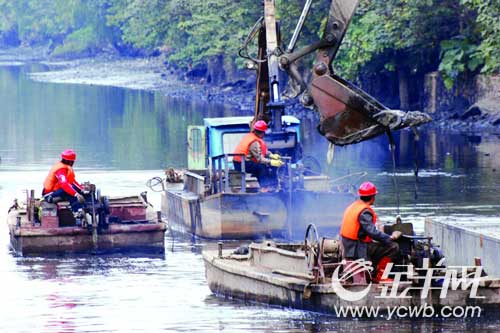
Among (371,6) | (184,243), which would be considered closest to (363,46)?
(371,6)

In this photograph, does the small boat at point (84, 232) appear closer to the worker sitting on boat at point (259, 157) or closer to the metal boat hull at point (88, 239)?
the metal boat hull at point (88, 239)

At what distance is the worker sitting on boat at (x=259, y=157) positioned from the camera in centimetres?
2655

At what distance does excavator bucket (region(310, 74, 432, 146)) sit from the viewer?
74.2 feet

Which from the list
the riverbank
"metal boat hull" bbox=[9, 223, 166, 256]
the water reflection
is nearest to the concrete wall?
"metal boat hull" bbox=[9, 223, 166, 256]

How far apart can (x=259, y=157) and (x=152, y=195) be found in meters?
9.11

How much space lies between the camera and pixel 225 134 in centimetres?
2961

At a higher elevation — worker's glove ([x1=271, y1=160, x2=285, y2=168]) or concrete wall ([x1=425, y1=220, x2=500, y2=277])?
worker's glove ([x1=271, y1=160, x2=285, y2=168])

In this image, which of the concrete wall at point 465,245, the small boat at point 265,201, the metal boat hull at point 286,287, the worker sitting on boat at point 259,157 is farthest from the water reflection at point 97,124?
the metal boat hull at point 286,287

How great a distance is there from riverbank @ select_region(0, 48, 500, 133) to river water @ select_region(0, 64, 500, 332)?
197cm

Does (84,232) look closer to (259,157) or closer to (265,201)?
(265,201)

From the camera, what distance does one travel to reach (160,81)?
95.8 meters

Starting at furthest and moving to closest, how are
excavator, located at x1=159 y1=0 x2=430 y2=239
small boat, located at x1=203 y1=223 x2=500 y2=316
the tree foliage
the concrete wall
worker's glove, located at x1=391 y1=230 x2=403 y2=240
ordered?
the tree foliage
excavator, located at x1=159 y1=0 x2=430 y2=239
the concrete wall
worker's glove, located at x1=391 y1=230 x2=403 y2=240
small boat, located at x1=203 y1=223 x2=500 y2=316

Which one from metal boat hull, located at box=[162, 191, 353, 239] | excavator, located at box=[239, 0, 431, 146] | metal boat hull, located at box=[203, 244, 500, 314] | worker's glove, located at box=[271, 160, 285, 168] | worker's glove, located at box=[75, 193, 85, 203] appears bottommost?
metal boat hull, located at box=[203, 244, 500, 314]

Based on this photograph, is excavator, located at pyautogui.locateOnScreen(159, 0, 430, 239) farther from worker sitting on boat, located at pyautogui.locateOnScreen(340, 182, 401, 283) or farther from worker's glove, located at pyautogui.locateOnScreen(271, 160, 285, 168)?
worker sitting on boat, located at pyautogui.locateOnScreen(340, 182, 401, 283)
